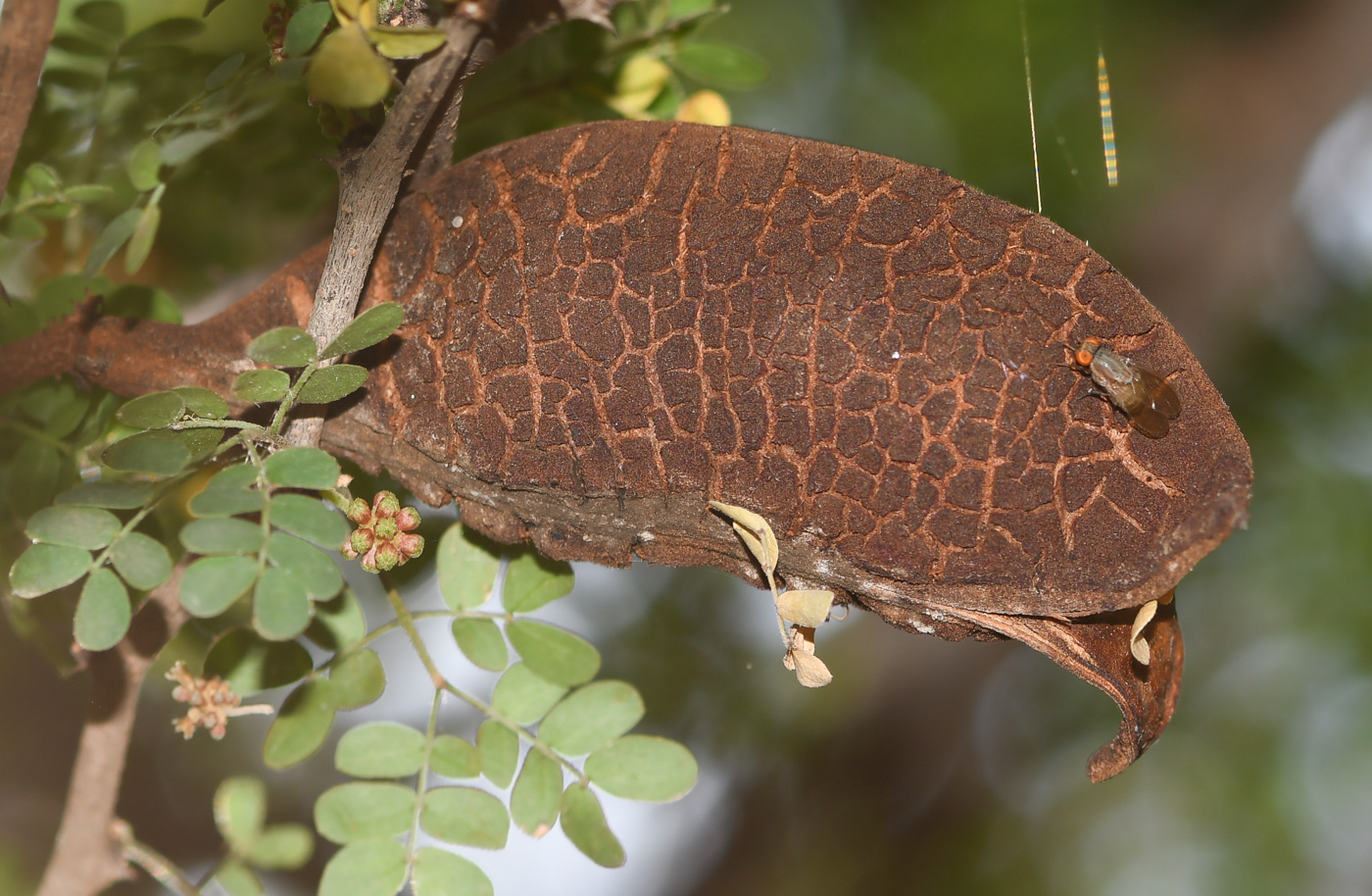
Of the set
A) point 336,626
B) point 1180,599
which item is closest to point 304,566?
point 336,626

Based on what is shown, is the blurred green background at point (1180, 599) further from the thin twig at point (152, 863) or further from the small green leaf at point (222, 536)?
the small green leaf at point (222, 536)

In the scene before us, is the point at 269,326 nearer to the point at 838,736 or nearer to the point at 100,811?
the point at 100,811

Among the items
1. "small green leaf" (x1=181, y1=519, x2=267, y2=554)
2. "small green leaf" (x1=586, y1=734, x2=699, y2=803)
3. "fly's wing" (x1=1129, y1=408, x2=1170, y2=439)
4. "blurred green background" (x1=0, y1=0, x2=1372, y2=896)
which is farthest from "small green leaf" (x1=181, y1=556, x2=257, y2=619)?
"blurred green background" (x1=0, y1=0, x2=1372, y2=896)

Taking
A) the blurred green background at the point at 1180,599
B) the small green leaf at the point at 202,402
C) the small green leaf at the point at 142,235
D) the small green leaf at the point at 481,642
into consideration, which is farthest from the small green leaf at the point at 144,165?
the blurred green background at the point at 1180,599

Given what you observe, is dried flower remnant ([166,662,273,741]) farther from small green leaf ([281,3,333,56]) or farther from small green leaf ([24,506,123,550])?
small green leaf ([281,3,333,56])

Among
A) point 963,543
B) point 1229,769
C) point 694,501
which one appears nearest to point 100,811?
point 694,501

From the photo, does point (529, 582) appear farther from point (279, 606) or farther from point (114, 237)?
point (114, 237)
